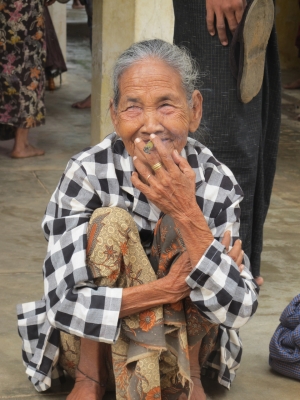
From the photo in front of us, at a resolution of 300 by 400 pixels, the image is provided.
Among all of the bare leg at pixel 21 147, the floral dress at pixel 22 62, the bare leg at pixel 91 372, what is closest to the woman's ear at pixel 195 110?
the bare leg at pixel 91 372

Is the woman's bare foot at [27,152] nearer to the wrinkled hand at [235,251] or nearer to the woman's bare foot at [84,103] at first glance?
the woman's bare foot at [84,103]

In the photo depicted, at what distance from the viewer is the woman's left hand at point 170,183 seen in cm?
226

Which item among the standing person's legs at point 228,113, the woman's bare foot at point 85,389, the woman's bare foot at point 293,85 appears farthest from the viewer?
the woman's bare foot at point 293,85

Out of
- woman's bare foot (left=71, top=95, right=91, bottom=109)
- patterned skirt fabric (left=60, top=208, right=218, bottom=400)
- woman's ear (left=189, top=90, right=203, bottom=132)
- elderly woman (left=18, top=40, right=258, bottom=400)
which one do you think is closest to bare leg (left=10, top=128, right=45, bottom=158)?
woman's bare foot (left=71, top=95, right=91, bottom=109)

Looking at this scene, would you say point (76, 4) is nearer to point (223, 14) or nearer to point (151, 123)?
point (223, 14)

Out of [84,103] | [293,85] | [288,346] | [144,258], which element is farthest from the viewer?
[293,85]

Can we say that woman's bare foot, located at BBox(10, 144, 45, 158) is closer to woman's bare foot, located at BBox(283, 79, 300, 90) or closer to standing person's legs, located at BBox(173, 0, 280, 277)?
standing person's legs, located at BBox(173, 0, 280, 277)

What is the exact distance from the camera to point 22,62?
5473 mm

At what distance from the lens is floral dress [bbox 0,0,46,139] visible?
5320 mm

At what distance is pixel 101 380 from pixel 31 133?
157 inches

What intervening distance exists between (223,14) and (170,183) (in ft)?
3.44

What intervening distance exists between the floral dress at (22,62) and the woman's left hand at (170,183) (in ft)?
10.8

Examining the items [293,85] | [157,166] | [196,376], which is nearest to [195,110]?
[157,166]

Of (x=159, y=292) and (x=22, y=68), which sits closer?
(x=159, y=292)
